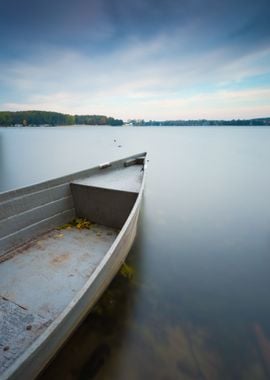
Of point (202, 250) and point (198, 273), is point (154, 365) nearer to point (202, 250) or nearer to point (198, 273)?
point (198, 273)

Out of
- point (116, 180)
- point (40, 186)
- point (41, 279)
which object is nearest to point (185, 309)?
point (41, 279)

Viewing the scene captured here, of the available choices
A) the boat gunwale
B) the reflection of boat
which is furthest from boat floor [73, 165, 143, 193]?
the boat gunwale

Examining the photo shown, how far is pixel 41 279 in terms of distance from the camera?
2762 mm

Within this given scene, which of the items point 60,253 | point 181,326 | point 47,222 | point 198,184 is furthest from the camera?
point 198,184

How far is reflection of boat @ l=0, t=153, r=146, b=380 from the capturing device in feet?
5.55

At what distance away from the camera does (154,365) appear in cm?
234

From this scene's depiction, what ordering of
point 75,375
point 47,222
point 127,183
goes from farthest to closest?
point 127,183
point 47,222
point 75,375

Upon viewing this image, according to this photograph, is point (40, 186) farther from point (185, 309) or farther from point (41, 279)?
point (185, 309)

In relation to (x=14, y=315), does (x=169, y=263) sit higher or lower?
lower

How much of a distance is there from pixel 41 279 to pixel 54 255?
19.7 inches

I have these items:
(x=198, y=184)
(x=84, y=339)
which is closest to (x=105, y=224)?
(x=84, y=339)

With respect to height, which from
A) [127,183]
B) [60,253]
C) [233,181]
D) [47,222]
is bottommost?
[233,181]

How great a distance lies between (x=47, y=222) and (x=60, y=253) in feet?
2.49

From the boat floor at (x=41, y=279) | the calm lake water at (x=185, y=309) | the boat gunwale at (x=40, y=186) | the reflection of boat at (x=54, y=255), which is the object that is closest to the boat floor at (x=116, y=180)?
the reflection of boat at (x=54, y=255)
